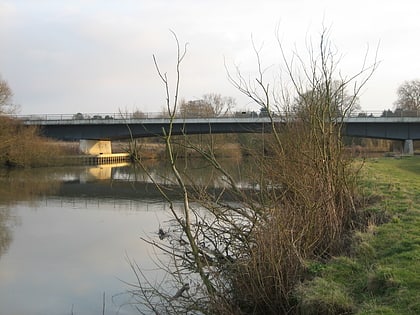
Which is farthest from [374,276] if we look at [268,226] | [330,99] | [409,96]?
[409,96]

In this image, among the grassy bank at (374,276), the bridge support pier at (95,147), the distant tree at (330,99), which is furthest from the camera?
the bridge support pier at (95,147)

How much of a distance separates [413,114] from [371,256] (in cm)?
4202

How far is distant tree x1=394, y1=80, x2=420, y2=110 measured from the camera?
232 ft

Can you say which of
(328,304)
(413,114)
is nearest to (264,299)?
(328,304)

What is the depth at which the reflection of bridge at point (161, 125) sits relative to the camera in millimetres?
44875

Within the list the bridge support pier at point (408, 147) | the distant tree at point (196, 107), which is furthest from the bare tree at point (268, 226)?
the bridge support pier at point (408, 147)

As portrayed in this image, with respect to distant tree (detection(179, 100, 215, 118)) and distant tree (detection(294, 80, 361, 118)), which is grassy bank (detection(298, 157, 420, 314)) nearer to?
distant tree (detection(294, 80, 361, 118))

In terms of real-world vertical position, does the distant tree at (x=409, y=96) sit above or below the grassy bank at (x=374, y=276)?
above

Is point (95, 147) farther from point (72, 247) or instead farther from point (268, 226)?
point (268, 226)

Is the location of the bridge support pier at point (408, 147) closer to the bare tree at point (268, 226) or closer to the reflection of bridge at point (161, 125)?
the reflection of bridge at point (161, 125)

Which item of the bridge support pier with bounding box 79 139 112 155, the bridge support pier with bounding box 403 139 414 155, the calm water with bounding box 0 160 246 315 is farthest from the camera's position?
the bridge support pier with bounding box 79 139 112 155

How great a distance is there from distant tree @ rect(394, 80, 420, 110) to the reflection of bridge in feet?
85.0

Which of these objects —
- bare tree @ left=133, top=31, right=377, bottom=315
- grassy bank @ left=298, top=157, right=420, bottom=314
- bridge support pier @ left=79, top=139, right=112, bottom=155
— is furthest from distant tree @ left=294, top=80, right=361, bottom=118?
bridge support pier @ left=79, top=139, right=112, bottom=155

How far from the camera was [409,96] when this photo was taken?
7300 cm
